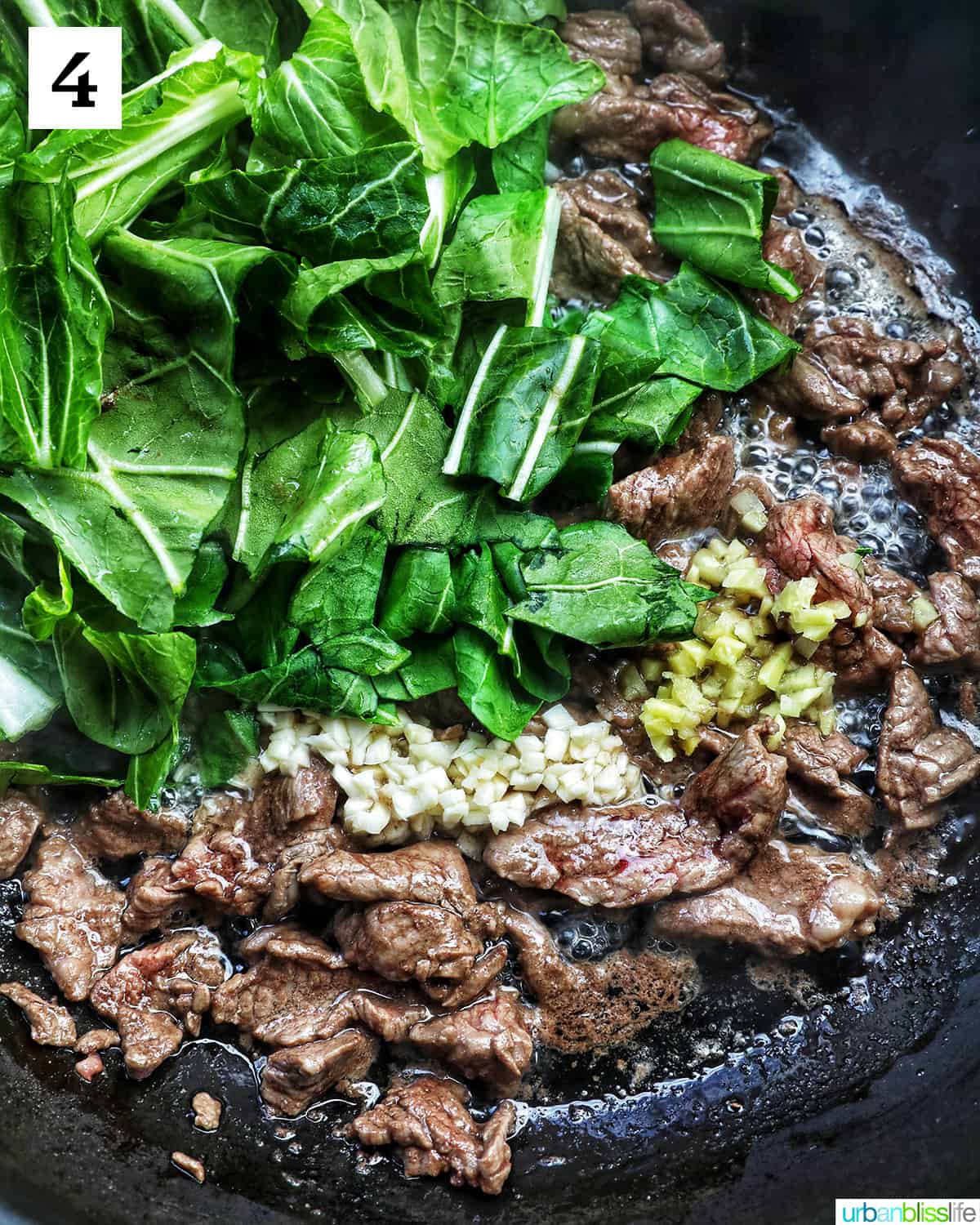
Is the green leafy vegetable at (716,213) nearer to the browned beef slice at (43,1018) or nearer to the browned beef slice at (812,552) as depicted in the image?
the browned beef slice at (812,552)

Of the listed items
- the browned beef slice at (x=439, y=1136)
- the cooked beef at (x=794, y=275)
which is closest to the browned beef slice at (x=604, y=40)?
the cooked beef at (x=794, y=275)

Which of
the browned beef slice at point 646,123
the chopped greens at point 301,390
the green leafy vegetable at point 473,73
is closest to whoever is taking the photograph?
the chopped greens at point 301,390

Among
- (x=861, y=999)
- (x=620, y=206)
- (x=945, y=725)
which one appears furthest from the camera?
(x=620, y=206)

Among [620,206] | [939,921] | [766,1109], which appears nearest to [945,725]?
[939,921]

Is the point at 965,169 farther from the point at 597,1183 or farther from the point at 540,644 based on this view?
the point at 597,1183

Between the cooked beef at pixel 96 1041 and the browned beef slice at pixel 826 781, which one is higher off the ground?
the browned beef slice at pixel 826 781

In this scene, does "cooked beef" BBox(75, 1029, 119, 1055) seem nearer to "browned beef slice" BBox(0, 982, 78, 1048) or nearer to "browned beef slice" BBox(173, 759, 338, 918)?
"browned beef slice" BBox(0, 982, 78, 1048)
